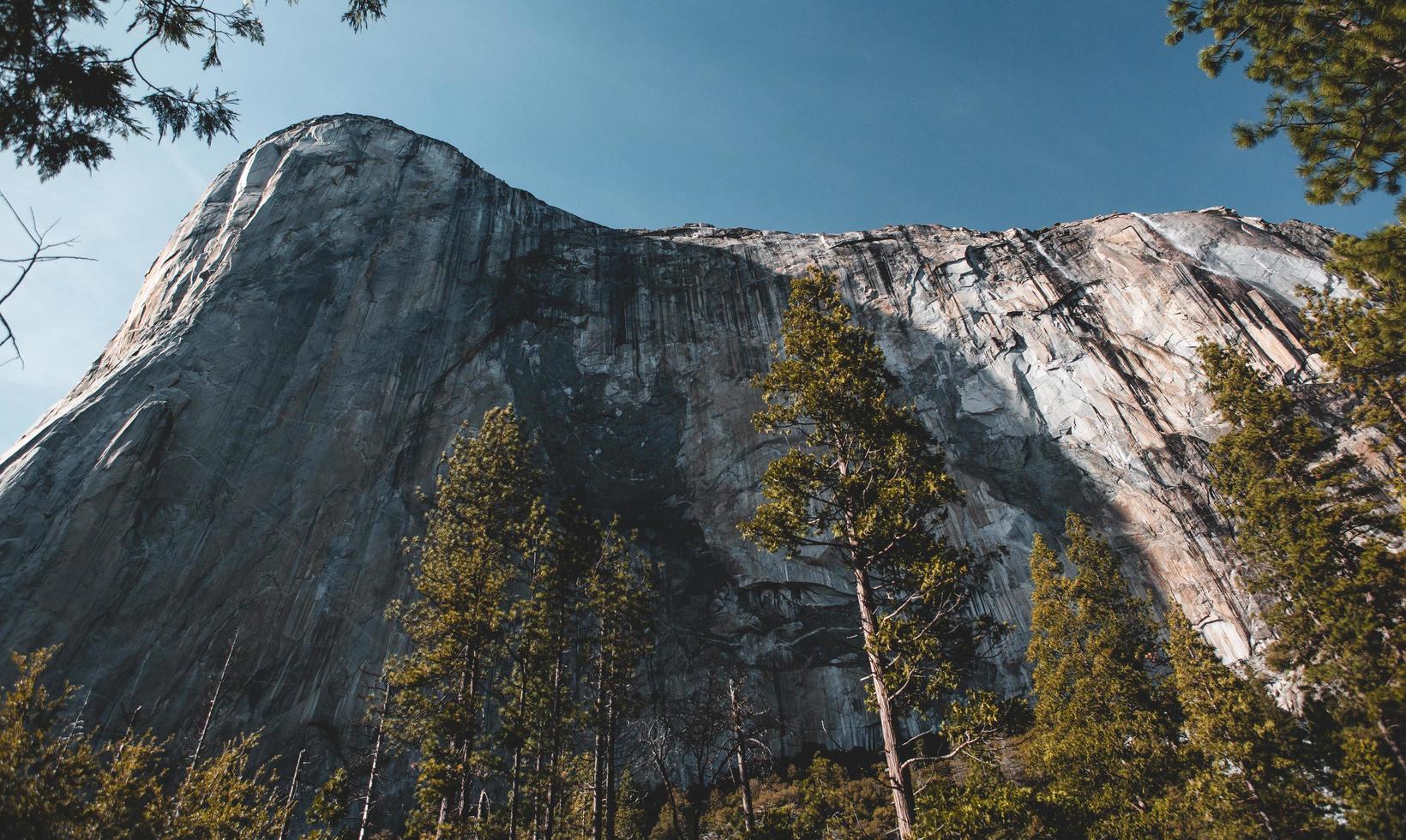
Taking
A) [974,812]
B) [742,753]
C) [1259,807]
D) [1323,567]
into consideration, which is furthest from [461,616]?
[1323,567]

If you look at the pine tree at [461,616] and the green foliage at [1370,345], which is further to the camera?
the pine tree at [461,616]

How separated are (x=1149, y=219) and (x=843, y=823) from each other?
4612 cm

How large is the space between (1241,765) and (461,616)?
827 inches

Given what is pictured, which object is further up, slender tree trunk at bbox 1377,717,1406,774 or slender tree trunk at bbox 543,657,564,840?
slender tree trunk at bbox 543,657,564,840

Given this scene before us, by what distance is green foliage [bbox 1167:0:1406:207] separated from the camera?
7793 mm

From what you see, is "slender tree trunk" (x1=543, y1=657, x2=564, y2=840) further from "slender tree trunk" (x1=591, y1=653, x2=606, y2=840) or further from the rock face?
the rock face

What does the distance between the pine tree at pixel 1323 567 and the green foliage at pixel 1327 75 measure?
1217 cm

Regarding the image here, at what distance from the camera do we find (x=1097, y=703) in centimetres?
2239

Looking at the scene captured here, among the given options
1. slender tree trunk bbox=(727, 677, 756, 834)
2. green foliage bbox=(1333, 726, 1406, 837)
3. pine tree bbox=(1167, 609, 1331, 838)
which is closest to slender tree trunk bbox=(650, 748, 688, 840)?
slender tree trunk bbox=(727, 677, 756, 834)

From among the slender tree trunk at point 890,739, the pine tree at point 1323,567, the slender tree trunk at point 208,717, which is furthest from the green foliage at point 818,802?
the slender tree trunk at point 208,717

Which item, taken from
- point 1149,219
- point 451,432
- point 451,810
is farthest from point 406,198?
point 1149,219

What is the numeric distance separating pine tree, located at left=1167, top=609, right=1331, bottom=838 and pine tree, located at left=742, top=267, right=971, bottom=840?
12.0 m

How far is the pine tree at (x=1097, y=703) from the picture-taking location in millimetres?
20234

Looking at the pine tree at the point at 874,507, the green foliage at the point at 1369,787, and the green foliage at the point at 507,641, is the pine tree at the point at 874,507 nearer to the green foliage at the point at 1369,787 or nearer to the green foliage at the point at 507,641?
the green foliage at the point at 507,641
